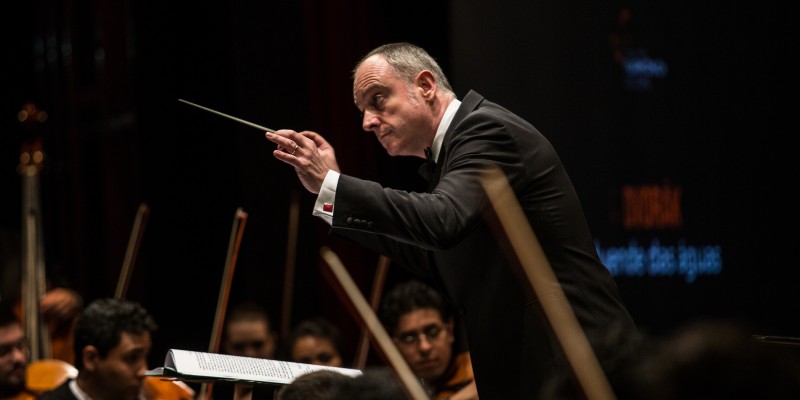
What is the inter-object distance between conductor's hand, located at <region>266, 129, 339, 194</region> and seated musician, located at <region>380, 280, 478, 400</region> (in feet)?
5.10

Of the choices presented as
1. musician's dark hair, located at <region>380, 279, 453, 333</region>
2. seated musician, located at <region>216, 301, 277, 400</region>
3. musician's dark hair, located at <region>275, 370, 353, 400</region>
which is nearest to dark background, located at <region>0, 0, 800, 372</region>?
seated musician, located at <region>216, 301, 277, 400</region>

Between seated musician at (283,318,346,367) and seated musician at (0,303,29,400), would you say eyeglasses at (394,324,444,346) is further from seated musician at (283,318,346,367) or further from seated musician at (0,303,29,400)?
seated musician at (0,303,29,400)

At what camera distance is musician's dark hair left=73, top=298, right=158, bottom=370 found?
134 inches

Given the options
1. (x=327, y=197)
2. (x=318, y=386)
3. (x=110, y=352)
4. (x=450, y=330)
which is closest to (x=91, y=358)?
(x=110, y=352)

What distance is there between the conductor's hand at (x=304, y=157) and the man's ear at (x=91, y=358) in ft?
5.23

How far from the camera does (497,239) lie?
2.09 meters

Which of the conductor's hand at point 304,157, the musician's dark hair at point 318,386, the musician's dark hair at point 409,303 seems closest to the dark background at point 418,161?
the musician's dark hair at point 409,303

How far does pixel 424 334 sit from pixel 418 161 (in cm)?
105

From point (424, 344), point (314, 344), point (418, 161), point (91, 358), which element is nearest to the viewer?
point (91, 358)

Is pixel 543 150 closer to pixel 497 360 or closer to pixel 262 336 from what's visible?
pixel 497 360

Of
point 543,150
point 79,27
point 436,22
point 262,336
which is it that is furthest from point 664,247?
point 79,27

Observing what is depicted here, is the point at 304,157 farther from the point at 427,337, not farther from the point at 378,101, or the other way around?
the point at 427,337

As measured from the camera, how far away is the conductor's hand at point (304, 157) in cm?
204

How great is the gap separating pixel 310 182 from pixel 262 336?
2165 millimetres
